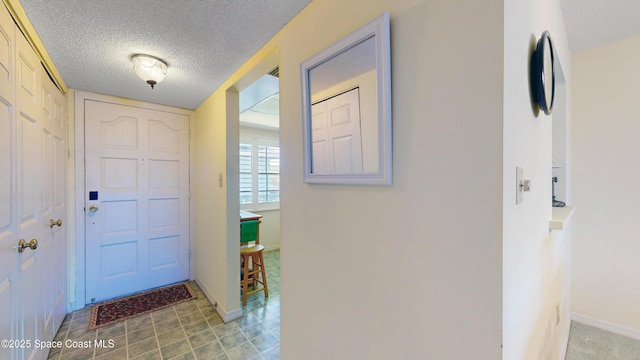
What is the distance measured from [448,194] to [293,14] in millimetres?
1211

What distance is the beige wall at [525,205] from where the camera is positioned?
64cm

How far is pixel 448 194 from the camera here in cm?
70

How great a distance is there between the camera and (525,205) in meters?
0.80

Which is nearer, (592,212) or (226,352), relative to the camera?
(226,352)

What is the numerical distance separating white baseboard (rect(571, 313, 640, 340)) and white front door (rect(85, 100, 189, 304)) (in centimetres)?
397

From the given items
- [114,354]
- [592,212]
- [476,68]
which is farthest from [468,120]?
[114,354]

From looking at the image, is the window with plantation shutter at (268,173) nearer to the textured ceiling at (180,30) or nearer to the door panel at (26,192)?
the textured ceiling at (180,30)

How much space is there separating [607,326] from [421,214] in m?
2.50

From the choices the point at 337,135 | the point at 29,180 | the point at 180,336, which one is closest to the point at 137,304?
the point at 180,336

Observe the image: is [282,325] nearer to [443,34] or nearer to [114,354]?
[114,354]

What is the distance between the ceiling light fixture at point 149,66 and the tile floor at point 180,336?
6.59 ft

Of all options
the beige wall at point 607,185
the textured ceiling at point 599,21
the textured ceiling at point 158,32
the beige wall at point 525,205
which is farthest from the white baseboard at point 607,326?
the textured ceiling at point 158,32

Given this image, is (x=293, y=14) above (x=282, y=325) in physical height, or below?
above

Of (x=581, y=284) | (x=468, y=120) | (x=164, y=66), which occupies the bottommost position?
(x=581, y=284)
